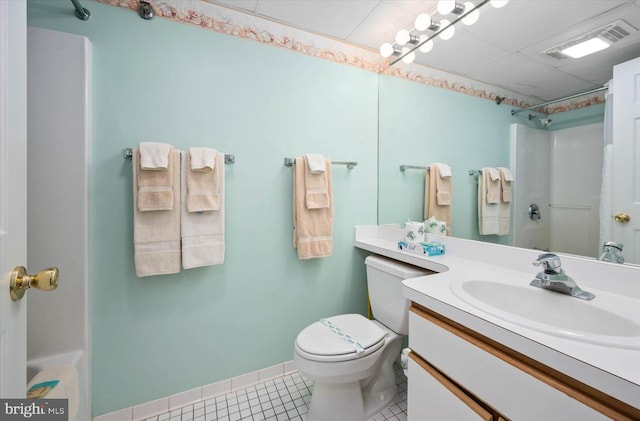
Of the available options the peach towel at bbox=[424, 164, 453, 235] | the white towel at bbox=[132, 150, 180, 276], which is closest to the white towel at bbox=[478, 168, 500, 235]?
the peach towel at bbox=[424, 164, 453, 235]

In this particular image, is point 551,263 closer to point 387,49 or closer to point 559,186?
point 559,186

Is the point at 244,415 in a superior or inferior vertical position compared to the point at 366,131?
inferior

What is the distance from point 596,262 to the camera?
0.85m

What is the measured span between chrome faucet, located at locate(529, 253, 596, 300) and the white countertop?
88 millimetres

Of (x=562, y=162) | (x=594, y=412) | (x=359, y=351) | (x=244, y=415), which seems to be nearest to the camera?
(x=594, y=412)

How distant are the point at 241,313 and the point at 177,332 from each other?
333 mm

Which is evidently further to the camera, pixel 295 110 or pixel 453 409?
pixel 295 110

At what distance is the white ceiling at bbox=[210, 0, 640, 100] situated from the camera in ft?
2.84

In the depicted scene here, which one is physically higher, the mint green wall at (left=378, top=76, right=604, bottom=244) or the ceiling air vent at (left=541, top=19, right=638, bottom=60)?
the ceiling air vent at (left=541, top=19, right=638, bottom=60)

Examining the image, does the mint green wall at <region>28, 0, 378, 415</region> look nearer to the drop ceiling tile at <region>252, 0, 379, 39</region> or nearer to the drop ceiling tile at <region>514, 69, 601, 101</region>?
the drop ceiling tile at <region>252, 0, 379, 39</region>

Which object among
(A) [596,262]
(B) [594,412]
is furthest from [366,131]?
(B) [594,412]

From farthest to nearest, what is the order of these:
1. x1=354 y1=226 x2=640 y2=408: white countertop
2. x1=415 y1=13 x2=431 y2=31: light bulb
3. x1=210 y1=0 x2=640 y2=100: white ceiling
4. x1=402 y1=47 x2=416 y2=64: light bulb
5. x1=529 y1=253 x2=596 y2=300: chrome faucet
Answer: x1=402 y1=47 x2=416 y2=64: light bulb
x1=415 y1=13 x2=431 y2=31: light bulb
x1=210 y1=0 x2=640 y2=100: white ceiling
x1=529 y1=253 x2=596 y2=300: chrome faucet
x1=354 y1=226 x2=640 y2=408: white countertop

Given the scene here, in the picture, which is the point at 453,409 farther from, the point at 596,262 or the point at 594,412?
the point at 596,262

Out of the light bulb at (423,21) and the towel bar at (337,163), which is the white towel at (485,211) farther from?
the light bulb at (423,21)
